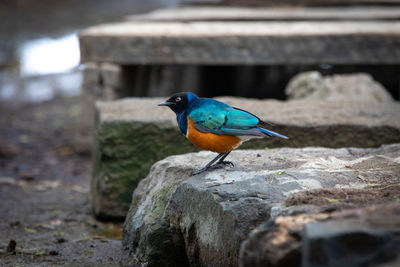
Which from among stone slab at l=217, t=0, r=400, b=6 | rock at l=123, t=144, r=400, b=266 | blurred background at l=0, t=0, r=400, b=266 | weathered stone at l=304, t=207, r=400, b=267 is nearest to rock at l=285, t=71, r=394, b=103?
blurred background at l=0, t=0, r=400, b=266

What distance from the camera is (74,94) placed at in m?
9.18

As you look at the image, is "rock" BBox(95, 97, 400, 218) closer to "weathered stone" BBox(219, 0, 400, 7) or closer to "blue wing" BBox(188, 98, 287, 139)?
"blue wing" BBox(188, 98, 287, 139)

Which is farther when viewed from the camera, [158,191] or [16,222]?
[16,222]

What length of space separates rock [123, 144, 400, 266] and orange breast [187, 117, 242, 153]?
0.12m

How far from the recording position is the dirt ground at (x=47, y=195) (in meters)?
3.48

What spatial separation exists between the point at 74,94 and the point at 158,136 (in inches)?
214

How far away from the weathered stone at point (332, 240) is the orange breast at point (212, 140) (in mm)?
971

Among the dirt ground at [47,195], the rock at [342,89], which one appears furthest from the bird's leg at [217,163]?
the rock at [342,89]

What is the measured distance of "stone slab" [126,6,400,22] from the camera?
7.36 metres

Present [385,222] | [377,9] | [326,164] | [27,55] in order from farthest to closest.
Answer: [27,55], [377,9], [326,164], [385,222]

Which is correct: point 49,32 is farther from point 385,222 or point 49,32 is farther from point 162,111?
point 385,222

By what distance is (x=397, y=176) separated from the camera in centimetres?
274

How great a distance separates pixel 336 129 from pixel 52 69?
297 inches

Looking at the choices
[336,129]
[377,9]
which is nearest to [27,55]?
[377,9]
